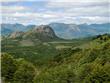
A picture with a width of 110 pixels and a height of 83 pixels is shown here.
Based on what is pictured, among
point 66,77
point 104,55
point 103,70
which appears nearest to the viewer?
point 66,77

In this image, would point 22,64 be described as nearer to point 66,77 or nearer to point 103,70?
point 66,77

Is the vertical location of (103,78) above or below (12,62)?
below

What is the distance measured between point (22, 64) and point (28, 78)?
8.67 feet

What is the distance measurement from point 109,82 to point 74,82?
15.3 feet

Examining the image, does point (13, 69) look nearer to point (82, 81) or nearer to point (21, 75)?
point (21, 75)

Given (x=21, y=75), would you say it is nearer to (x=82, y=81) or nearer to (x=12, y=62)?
(x=12, y=62)

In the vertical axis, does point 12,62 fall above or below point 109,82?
above

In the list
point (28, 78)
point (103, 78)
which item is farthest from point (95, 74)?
point (28, 78)

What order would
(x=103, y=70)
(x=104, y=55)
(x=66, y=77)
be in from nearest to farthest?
1. (x=66, y=77)
2. (x=103, y=70)
3. (x=104, y=55)

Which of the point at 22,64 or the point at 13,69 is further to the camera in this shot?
the point at 22,64

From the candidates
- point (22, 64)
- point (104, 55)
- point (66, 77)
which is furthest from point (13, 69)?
point (104, 55)

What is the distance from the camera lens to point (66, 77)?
37.6 meters

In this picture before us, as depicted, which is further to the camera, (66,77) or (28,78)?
(28,78)

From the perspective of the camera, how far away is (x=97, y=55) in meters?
55.7
